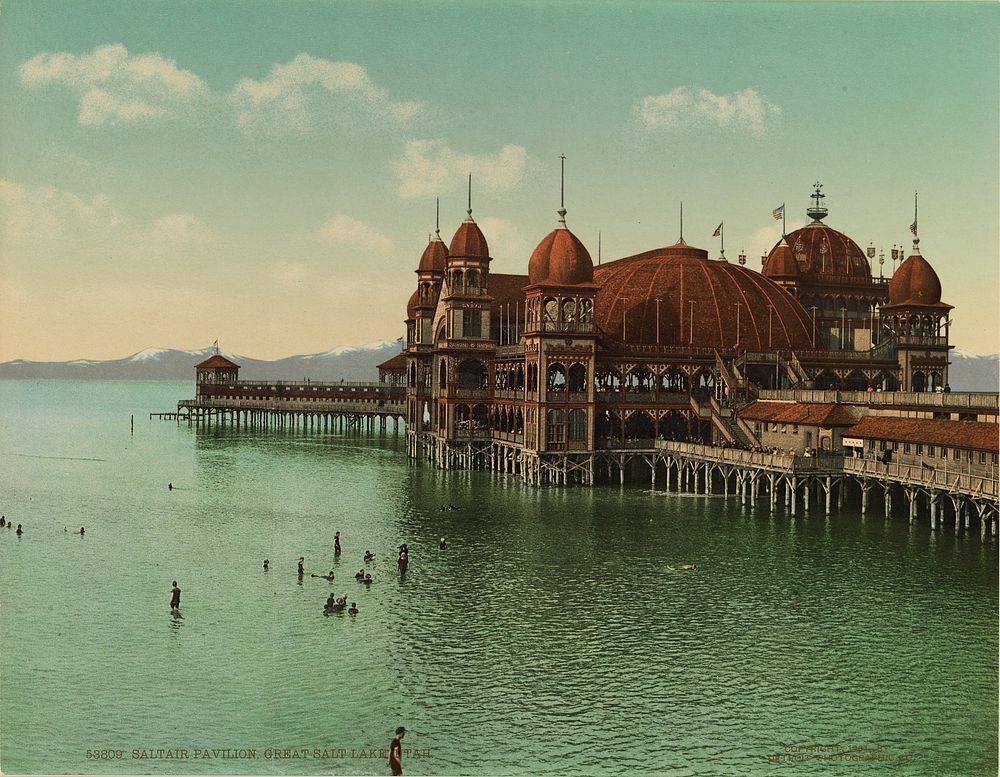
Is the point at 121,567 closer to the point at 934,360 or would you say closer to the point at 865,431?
the point at 865,431

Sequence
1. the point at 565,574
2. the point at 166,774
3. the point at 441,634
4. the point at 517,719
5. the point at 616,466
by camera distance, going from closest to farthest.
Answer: the point at 166,774, the point at 517,719, the point at 441,634, the point at 565,574, the point at 616,466

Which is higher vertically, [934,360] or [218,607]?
[934,360]

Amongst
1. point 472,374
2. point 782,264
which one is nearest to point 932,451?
point 472,374

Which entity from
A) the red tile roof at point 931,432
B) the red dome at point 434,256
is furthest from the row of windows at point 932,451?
the red dome at point 434,256

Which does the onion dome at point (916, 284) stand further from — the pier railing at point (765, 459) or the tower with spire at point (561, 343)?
the tower with spire at point (561, 343)

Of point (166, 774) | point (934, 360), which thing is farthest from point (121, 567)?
point (934, 360)

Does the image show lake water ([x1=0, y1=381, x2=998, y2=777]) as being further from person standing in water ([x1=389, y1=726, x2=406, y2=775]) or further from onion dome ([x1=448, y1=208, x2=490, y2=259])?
onion dome ([x1=448, y1=208, x2=490, y2=259])
